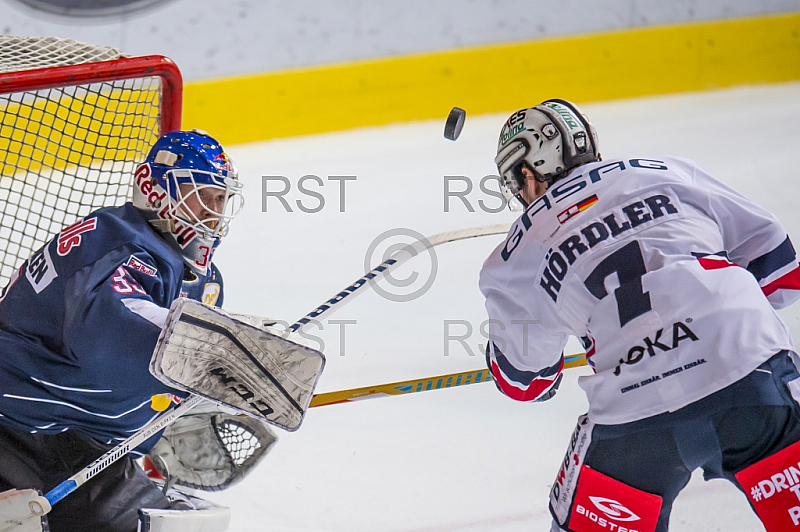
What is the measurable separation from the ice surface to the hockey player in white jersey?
85cm

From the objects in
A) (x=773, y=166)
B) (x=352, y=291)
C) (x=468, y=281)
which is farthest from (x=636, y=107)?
(x=352, y=291)

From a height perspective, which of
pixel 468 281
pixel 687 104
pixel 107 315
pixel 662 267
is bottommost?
pixel 468 281

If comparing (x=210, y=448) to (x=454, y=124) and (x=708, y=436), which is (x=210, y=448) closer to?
(x=454, y=124)

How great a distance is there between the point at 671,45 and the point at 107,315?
453 centimetres

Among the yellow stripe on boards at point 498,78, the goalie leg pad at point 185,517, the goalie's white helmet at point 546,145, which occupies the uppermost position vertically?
the yellow stripe on boards at point 498,78

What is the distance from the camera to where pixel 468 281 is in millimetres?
3826

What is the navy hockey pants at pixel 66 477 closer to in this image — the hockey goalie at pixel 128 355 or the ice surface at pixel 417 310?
the hockey goalie at pixel 128 355

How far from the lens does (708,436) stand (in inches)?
64.6

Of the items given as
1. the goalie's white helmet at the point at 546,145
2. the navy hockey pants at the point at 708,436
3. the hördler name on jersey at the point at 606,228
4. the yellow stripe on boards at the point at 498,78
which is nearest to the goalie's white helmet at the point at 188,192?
the goalie's white helmet at the point at 546,145

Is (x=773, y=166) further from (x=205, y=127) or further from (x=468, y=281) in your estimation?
(x=205, y=127)

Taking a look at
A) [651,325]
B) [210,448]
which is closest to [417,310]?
[210,448]

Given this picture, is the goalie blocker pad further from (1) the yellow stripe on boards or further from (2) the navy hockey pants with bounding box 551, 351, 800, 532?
(1) the yellow stripe on boards

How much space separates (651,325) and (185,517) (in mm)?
1042

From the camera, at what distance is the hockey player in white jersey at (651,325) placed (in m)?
1.63
